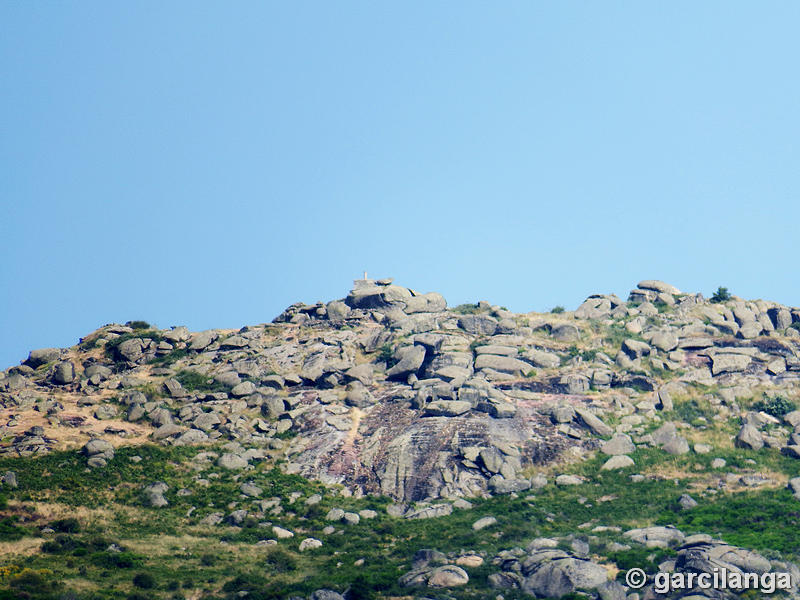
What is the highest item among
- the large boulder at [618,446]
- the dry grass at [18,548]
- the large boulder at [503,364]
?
the large boulder at [503,364]

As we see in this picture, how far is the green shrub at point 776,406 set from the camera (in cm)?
8044

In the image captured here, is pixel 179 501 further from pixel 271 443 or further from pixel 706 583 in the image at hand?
pixel 706 583

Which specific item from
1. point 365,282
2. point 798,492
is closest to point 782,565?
point 798,492

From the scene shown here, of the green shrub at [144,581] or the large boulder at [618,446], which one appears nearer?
the green shrub at [144,581]

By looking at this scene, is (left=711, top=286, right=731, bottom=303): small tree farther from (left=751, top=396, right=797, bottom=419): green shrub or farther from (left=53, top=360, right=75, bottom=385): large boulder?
(left=53, top=360, right=75, bottom=385): large boulder

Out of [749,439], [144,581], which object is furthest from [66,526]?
[749,439]

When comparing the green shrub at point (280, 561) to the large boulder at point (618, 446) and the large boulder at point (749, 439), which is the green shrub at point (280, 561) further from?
the large boulder at point (749, 439)

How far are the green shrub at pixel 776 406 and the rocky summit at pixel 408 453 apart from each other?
23cm

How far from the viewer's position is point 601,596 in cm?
4959

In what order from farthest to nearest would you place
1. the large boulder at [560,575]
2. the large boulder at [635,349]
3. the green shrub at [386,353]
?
the large boulder at [635,349] → the green shrub at [386,353] → the large boulder at [560,575]

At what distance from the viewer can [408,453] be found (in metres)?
74.0

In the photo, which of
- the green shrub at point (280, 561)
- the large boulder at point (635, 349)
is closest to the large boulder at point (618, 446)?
the large boulder at point (635, 349)

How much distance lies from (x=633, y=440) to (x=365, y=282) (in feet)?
150

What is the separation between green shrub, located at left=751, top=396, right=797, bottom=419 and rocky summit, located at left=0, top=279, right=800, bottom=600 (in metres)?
0.23
